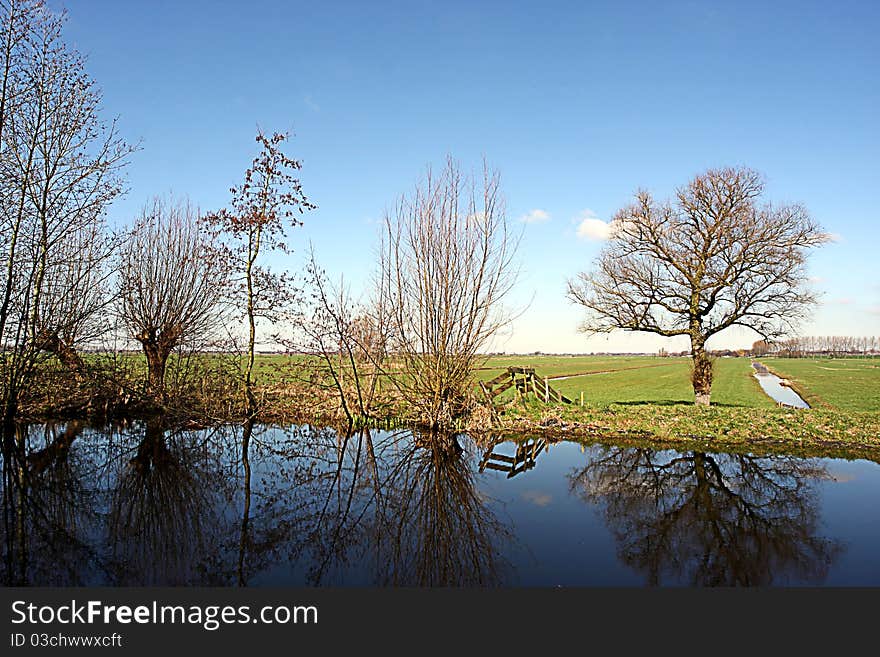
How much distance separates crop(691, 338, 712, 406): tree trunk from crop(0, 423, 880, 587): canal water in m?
8.12

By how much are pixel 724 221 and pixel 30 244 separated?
19.7 meters

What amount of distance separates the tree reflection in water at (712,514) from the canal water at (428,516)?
29 mm

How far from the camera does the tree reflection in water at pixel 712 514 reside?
508cm

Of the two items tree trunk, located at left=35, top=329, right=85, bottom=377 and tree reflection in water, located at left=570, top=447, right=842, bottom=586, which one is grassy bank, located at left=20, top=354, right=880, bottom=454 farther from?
tree reflection in water, located at left=570, top=447, right=842, bottom=586

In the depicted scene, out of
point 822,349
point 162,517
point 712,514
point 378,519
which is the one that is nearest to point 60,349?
point 162,517

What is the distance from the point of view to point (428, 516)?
674 cm

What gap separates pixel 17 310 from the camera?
12.0m

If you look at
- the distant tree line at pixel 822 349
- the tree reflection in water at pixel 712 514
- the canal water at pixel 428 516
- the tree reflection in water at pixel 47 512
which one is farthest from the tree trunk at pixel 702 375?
the distant tree line at pixel 822 349

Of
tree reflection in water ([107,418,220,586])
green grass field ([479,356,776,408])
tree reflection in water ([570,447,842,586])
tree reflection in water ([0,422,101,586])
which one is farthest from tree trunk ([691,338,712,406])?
tree reflection in water ([0,422,101,586])

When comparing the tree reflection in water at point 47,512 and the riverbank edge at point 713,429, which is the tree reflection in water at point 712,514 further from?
the tree reflection in water at point 47,512

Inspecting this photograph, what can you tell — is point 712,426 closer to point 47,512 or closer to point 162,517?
point 162,517

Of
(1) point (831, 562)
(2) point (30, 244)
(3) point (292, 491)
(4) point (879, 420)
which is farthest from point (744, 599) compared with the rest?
(2) point (30, 244)

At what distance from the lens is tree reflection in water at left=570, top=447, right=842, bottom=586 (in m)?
5.08

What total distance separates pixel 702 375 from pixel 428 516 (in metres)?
15.0
